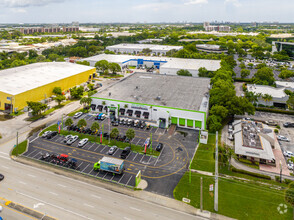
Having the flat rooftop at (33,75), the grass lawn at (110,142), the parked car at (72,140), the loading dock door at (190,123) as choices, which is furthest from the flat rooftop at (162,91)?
the flat rooftop at (33,75)

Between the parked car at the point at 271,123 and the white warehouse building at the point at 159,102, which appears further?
the parked car at the point at 271,123

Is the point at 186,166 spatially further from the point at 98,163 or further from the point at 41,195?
the point at 41,195

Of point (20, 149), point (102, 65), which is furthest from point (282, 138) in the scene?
point (102, 65)

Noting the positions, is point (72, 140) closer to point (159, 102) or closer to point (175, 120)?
point (159, 102)

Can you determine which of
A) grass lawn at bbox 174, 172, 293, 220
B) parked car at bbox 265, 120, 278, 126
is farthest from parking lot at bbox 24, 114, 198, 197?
parked car at bbox 265, 120, 278, 126

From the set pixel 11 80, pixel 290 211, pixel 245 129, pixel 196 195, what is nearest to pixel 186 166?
pixel 196 195

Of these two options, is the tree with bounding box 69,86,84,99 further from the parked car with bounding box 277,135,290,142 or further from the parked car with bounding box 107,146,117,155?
the parked car with bounding box 277,135,290,142

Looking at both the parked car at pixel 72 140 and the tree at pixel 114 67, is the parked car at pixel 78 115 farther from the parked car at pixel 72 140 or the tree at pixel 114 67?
the tree at pixel 114 67
